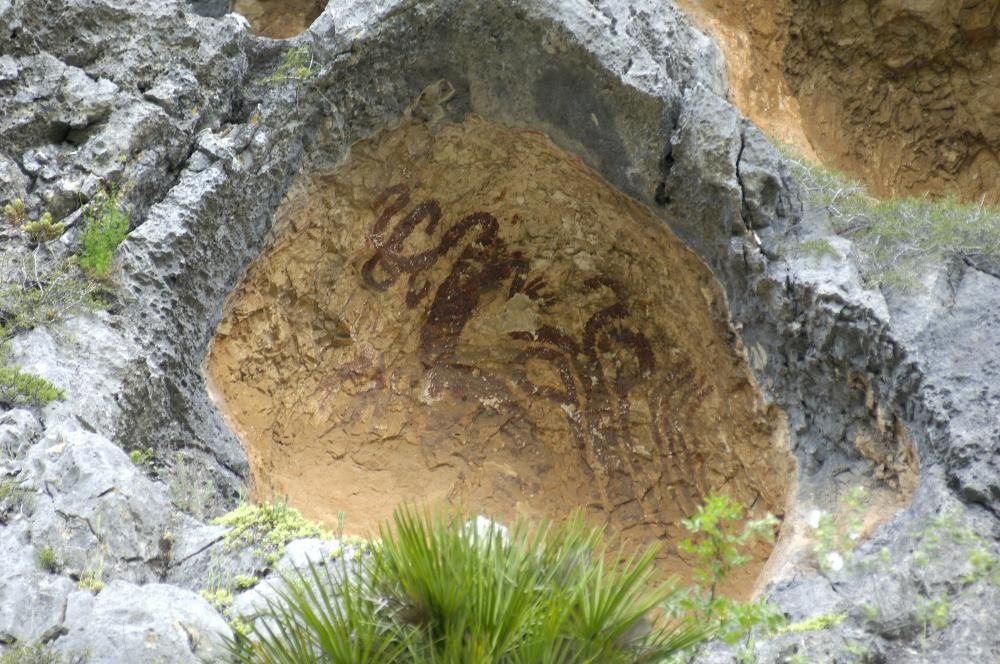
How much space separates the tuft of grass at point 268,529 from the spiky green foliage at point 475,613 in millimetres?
982

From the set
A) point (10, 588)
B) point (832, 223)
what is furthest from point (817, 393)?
point (10, 588)

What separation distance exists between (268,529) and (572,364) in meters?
3.36

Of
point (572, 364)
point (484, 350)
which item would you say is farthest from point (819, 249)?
point (484, 350)

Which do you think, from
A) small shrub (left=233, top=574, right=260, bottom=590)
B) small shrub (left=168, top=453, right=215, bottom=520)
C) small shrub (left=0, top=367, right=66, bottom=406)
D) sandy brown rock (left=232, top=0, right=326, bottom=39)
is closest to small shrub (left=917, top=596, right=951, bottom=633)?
small shrub (left=233, top=574, right=260, bottom=590)

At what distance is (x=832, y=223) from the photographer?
6711 millimetres

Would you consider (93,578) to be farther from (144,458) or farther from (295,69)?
(295,69)

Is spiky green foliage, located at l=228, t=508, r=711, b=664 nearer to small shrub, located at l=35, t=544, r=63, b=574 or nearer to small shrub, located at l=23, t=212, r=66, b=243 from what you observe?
small shrub, located at l=35, t=544, r=63, b=574

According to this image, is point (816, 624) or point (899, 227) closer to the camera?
point (816, 624)

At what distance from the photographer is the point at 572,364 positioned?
8070 millimetres

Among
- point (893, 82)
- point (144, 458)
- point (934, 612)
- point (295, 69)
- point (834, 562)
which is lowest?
point (144, 458)

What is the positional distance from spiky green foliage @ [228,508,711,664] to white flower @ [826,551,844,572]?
4.05 feet

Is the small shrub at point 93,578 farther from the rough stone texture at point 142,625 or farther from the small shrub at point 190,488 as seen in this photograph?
the small shrub at point 190,488

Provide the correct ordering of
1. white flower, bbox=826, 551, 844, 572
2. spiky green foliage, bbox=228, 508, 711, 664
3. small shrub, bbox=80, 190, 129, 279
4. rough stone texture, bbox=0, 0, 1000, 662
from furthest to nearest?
1. small shrub, bbox=80, 190, 129, 279
2. rough stone texture, bbox=0, 0, 1000, 662
3. white flower, bbox=826, 551, 844, 572
4. spiky green foliage, bbox=228, 508, 711, 664

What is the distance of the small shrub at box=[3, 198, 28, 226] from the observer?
6.30m
